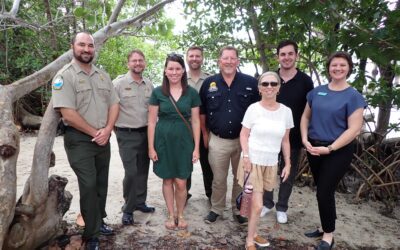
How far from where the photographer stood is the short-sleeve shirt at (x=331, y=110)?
10.3 ft

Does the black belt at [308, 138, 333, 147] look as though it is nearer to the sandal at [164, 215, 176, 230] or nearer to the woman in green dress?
the woman in green dress

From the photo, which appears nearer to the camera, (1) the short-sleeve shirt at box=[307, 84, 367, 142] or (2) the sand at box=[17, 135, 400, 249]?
(1) the short-sleeve shirt at box=[307, 84, 367, 142]

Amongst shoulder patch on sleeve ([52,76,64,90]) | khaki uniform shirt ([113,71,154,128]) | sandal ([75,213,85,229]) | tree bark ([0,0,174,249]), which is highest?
shoulder patch on sleeve ([52,76,64,90])

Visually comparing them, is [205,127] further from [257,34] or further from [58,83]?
[257,34]

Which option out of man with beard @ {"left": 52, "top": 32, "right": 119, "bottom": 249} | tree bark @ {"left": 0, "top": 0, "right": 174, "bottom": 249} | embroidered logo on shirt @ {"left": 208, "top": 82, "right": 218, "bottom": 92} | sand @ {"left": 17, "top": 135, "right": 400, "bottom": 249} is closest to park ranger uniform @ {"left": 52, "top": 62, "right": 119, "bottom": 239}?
man with beard @ {"left": 52, "top": 32, "right": 119, "bottom": 249}

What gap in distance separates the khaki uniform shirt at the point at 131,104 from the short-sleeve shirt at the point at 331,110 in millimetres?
1720

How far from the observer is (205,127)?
3861mm

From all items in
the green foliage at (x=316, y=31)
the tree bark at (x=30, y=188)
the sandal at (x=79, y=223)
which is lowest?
the sandal at (x=79, y=223)

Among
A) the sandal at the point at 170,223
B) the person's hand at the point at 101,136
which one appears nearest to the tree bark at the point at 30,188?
the person's hand at the point at 101,136

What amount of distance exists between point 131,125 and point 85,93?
78 cm

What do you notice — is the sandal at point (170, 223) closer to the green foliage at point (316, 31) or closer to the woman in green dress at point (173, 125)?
the woman in green dress at point (173, 125)


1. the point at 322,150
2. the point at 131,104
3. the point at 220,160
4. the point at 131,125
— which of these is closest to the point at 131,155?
the point at 131,125

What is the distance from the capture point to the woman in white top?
10.3 feet

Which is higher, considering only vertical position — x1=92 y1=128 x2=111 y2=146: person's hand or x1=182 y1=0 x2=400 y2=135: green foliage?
x1=182 y1=0 x2=400 y2=135: green foliage
